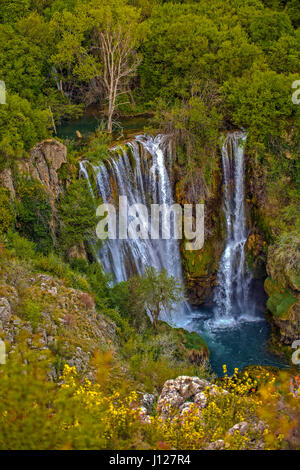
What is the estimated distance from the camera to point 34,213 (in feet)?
57.4

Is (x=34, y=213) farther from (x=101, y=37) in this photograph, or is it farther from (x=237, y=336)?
(x=101, y=37)

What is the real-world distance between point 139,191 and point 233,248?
5933 millimetres

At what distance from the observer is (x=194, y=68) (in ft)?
85.0

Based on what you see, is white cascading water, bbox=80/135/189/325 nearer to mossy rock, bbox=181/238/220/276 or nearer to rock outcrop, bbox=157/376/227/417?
mossy rock, bbox=181/238/220/276

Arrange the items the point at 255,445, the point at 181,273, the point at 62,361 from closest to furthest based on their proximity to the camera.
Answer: the point at 255,445 → the point at 62,361 → the point at 181,273

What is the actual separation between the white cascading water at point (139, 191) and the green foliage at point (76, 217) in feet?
4.05

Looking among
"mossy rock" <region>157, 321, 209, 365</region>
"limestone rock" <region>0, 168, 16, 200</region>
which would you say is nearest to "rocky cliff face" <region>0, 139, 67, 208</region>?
"limestone rock" <region>0, 168, 16, 200</region>

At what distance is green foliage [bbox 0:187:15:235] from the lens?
16.2 m

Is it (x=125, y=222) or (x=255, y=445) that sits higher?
(x=125, y=222)

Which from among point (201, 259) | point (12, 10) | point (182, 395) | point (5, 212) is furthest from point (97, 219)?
point (12, 10)

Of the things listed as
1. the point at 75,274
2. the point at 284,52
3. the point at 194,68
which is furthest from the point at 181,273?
the point at 284,52

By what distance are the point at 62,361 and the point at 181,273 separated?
1228 cm

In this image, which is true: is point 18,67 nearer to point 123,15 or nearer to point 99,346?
point 123,15

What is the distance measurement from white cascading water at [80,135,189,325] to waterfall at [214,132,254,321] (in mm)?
2211
